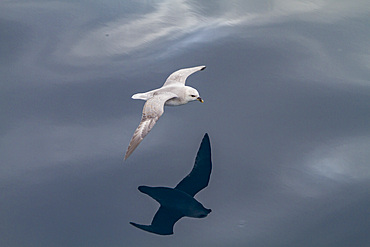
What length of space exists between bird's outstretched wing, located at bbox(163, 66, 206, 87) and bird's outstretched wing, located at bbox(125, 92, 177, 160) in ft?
1.59

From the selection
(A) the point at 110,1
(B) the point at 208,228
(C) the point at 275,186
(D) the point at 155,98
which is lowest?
(B) the point at 208,228

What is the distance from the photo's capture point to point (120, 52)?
9.27 m

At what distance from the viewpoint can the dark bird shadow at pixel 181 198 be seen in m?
6.43

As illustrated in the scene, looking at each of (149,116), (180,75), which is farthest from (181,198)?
(180,75)

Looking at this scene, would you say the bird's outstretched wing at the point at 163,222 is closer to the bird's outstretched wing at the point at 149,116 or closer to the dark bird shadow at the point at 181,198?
the dark bird shadow at the point at 181,198

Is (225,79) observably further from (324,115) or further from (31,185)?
(31,185)

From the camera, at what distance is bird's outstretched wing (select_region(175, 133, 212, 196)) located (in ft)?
22.9

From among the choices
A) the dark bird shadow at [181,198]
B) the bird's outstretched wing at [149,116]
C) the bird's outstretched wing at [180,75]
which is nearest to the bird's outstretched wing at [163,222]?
the dark bird shadow at [181,198]

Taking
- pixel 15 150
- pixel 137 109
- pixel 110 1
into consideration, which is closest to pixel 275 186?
pixel 137 109

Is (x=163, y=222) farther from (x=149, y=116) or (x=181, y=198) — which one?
(x=149, y=116)

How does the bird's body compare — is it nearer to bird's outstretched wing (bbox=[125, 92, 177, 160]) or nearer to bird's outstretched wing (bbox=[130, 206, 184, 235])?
bird's outstretched wing (bbox=[125, 92, 177, 160])

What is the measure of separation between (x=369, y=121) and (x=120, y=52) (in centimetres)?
496

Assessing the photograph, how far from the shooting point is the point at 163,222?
6449 millimetres

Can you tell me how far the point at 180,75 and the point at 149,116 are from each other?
1.39 metres
